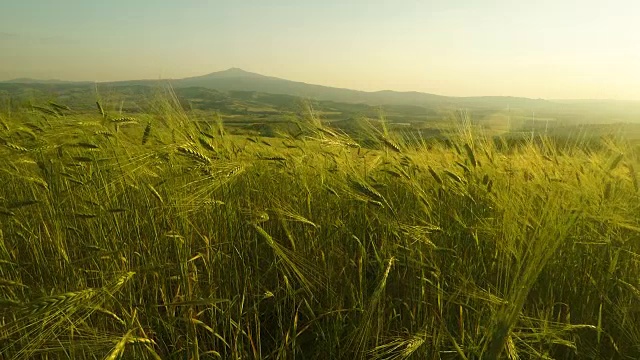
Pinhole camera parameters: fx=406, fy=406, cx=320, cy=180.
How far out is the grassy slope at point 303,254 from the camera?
1516 millimetres

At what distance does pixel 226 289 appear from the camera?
5.82 feet

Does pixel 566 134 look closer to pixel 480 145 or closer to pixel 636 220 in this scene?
pixel 480 145

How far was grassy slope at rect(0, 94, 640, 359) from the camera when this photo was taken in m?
1.52

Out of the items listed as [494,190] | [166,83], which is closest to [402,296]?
[494,190]

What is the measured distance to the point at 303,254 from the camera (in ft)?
6.52

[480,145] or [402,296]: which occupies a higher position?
[480,145]

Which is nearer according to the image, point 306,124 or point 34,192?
point 34,192

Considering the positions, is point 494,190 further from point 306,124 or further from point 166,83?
point 166,83

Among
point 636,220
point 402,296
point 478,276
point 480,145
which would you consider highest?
point 480,145

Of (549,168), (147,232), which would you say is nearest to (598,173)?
(549,168)

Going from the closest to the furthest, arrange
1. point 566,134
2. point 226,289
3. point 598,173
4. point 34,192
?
point 226,289, point 34,192, point 598,173, point 566,134

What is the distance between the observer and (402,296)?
6.15 feet

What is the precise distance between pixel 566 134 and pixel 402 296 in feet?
6.98

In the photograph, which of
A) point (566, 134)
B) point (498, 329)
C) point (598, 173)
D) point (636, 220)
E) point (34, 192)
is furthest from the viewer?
point (566, 134)
